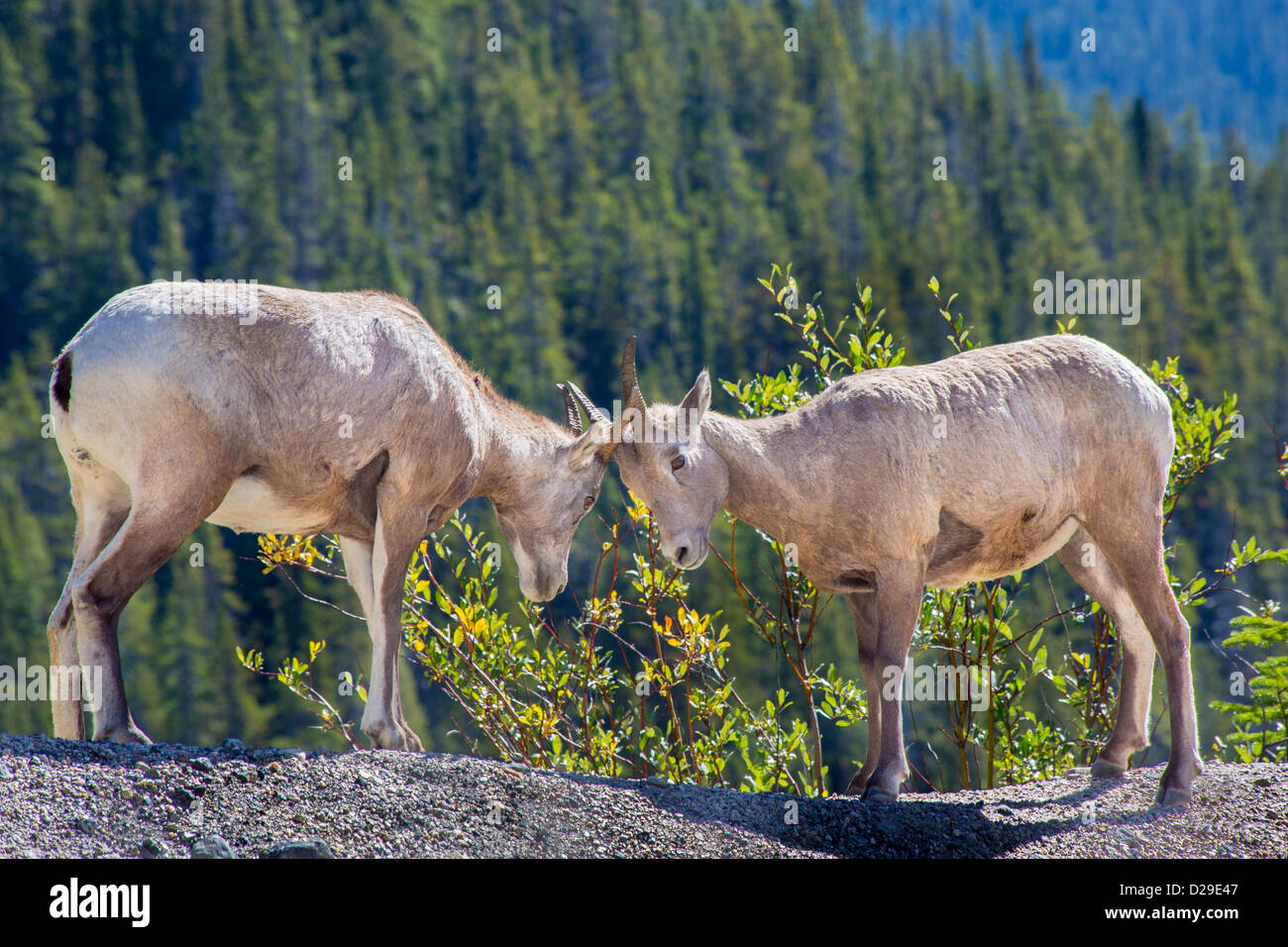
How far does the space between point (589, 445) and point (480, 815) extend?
10.2 ft

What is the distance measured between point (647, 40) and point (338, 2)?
42.5 m

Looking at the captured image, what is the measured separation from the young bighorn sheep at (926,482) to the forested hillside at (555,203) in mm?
68315

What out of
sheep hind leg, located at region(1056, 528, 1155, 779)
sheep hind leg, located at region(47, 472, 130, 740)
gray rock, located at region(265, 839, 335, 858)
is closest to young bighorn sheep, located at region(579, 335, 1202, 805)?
sheep hind leg, located at region(1056, 528, 1155, 779)

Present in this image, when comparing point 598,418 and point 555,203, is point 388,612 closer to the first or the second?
point 598,418

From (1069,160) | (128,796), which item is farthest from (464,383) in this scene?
(1069,160)

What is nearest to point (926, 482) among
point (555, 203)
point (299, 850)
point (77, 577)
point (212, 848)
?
point (299, 850)

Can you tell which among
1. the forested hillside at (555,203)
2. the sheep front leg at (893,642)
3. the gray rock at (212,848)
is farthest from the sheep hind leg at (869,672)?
the forested hillside at (555,203)

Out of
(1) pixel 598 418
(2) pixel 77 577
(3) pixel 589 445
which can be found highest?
(1) pixel 598 418

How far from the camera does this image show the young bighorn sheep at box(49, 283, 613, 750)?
7461mm

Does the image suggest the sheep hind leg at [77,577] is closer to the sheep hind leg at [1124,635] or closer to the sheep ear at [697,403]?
the sheep ear at [697,403]

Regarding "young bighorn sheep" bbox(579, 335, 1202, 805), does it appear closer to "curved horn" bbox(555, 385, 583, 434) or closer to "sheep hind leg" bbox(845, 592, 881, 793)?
"sheep hind leg" bbox(845, 592, 881, 793)

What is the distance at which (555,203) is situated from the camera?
440ft

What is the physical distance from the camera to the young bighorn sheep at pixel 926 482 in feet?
26.5

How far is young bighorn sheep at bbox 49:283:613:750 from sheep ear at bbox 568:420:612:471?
2 cm
